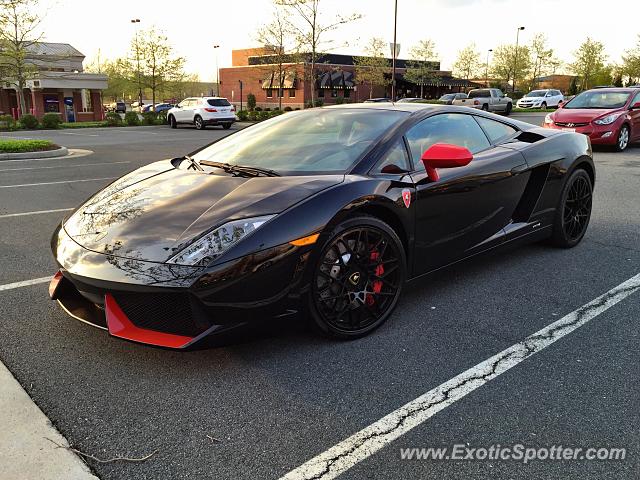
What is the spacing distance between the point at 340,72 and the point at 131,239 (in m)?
55.5

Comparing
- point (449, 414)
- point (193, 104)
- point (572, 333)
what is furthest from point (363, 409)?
point (193, 104)

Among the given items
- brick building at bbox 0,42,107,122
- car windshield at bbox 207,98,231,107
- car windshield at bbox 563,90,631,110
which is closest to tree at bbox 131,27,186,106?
brick building at bbox 0,42,107,122

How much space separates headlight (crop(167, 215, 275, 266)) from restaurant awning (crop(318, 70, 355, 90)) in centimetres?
5361

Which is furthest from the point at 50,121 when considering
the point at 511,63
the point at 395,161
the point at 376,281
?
the point at 511,63

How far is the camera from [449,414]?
7.80 ft

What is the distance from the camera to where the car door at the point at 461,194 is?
343cm

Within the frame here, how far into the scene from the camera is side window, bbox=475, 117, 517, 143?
4188mm

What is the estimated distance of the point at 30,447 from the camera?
213 cm

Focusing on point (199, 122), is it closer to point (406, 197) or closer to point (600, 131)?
point (600, 131)

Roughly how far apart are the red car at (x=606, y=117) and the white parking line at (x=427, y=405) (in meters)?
9.95

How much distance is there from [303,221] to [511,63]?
64474 millimetres

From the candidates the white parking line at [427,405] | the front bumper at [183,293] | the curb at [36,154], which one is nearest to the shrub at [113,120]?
the curb at [36,154]

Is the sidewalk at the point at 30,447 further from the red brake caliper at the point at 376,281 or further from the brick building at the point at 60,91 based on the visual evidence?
the brick building at the point at 60,91

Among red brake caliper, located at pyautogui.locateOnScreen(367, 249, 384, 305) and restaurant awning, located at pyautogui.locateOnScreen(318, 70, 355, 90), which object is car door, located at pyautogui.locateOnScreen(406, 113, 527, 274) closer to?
red brake caliper, located at pyautogui.locateOnScreen(367, 249, 384, 305)
